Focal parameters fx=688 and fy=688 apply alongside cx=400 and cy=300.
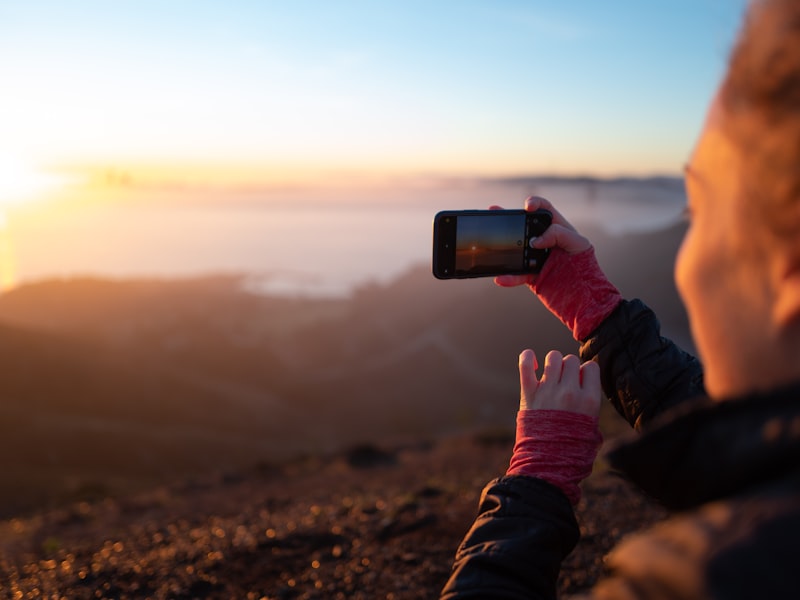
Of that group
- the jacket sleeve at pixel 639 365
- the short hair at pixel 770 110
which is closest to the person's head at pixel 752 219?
the short hair at pixel 770 110

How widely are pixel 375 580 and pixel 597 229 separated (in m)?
86.2

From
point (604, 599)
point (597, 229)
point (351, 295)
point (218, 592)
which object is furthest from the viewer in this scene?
point (351, 295)

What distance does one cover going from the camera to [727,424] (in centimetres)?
147

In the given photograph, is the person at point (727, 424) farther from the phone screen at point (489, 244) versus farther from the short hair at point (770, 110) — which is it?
the phone screen at point (489, 244)

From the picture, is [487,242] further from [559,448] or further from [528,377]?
[559,448]

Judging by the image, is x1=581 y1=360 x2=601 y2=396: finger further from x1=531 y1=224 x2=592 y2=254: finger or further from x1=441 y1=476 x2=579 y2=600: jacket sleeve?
x1=531 y1=224 x2=592 y2=254: finger

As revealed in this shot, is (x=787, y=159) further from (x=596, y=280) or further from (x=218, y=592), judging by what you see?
(x=218, y=592)

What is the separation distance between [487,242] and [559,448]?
1321 mm

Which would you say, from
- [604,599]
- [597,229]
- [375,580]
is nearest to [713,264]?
[604,599]

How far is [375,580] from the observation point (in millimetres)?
4887

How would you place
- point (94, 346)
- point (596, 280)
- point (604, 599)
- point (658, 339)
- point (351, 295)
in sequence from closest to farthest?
point (604, 599) < point (658, 339) < point (596, 280) < point (94, 346) < point (351, 295)

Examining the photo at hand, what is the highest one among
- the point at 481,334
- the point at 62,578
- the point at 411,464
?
the point at 62,578

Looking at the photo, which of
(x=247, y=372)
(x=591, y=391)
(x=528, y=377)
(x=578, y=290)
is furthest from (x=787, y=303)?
(x=247, y=372)

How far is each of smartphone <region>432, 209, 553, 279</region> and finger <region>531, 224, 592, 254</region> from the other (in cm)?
4
